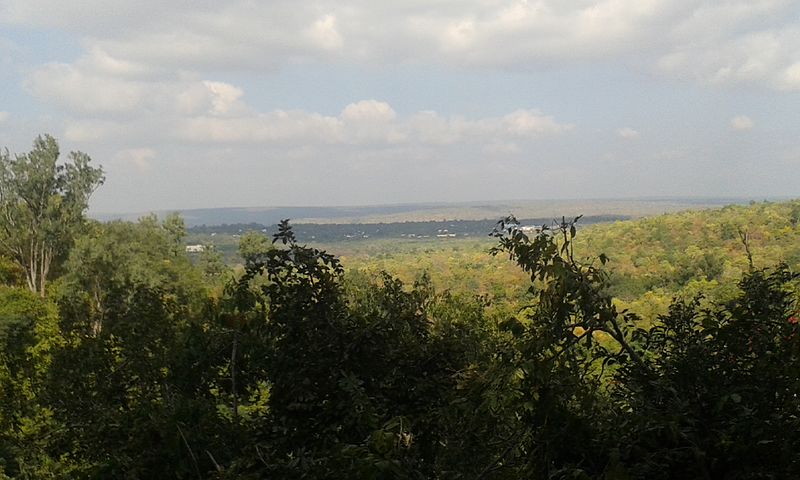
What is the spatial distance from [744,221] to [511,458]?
100 meters

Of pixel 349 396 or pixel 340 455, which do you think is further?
pixel 349 396

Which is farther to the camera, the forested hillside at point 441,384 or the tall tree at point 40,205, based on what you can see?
the tall tree at point 40,205

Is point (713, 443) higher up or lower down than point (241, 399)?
higher up

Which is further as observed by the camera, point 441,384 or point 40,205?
point 40,205

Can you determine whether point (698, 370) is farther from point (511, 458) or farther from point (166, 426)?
point (166, 426)

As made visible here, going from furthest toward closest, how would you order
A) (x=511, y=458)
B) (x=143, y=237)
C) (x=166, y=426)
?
(x=143, y=237) < (x=166, y=426) < (x=511, y=458)

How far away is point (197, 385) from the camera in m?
6.09

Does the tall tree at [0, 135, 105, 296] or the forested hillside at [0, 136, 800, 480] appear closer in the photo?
the forested hillside at [0, 136, 800, 480]

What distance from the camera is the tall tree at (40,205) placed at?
112ft

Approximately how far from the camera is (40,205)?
35.1m

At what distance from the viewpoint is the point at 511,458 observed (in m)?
3.46

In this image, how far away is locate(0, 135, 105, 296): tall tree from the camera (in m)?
34.0

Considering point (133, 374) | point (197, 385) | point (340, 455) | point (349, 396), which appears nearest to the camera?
point (340, 455)

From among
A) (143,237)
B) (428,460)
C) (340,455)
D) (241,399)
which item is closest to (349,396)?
(428,460)
